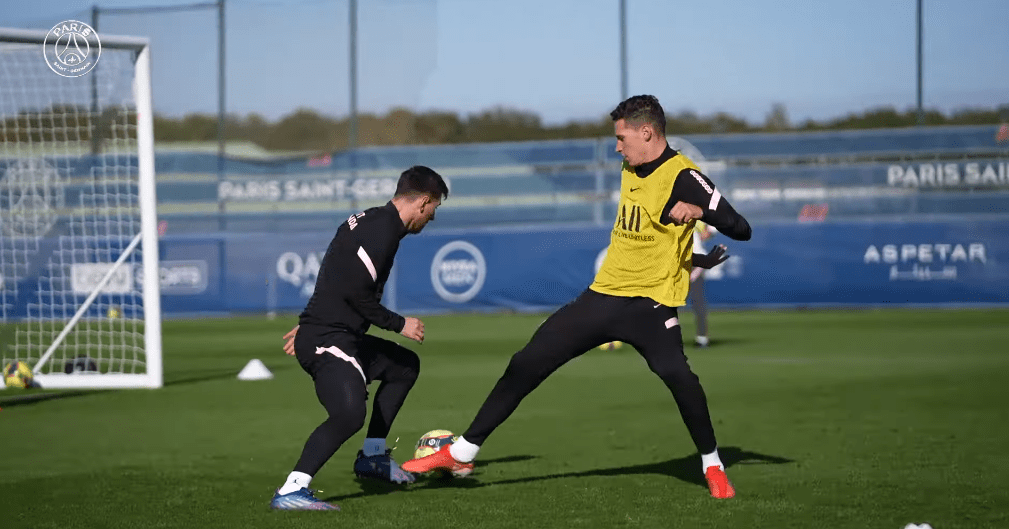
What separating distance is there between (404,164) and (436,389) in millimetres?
20813

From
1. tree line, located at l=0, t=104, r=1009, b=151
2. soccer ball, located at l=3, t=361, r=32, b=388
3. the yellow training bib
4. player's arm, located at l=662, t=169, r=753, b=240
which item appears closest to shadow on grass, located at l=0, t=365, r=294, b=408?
soccer ball, located at l=3, t=361, r=32, b=388

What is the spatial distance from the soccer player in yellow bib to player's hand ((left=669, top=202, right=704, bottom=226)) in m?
0.10

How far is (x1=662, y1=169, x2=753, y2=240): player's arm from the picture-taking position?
22.7 feet

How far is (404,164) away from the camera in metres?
33.8

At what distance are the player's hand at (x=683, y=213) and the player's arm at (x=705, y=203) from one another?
0.06 m

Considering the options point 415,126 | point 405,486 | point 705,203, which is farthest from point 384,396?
point 415,126

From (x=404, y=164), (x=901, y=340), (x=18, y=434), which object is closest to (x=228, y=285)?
(x=404, y=164)

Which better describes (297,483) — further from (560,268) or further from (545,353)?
(560,268)

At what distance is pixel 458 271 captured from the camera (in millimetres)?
27906

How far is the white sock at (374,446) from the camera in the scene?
7715 mm

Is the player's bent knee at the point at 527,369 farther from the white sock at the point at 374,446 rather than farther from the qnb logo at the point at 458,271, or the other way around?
the qnb logo at the point at 458,271

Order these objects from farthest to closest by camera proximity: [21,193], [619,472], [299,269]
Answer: [299,269] < [21,193] < [619,472]

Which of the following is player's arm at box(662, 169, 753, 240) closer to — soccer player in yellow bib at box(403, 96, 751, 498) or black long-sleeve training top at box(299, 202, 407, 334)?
soccer player in yellow bib at box(403, 96, 751, 498)

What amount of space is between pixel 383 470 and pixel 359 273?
1394 millimetres
